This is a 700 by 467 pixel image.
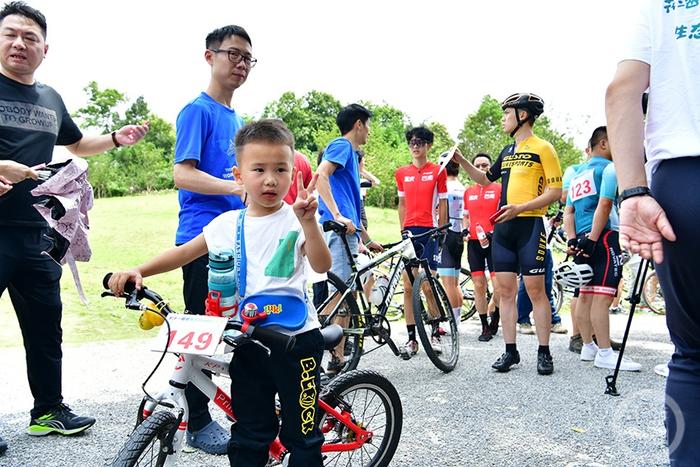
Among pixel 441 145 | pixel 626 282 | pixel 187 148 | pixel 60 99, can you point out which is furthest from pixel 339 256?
pixel 441 145

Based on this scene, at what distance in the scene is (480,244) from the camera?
6836 millimetres

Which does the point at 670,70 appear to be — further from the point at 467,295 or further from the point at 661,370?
the point at 467,295

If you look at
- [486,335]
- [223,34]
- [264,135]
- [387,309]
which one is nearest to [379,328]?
[387,309]

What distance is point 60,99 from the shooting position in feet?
12.2

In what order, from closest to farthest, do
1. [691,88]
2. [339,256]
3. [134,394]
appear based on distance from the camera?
1. [691,88]
2. [134,394]
3. [339,256]

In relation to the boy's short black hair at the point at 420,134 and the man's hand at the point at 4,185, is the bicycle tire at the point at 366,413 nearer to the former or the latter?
the man's hand at the point at 4,185

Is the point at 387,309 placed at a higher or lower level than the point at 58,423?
higher

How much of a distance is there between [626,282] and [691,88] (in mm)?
9904

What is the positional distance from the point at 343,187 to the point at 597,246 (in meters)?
2.43

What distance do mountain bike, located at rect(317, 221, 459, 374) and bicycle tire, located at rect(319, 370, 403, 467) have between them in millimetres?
1840

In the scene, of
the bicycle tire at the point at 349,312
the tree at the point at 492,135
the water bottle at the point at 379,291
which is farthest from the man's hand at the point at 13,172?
the tree at the point at 492,135

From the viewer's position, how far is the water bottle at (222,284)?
2.23 metres

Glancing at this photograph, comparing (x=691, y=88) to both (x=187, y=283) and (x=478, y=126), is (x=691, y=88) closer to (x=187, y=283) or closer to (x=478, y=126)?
(x=187, y=283)

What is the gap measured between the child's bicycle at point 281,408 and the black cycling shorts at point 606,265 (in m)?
3.10
